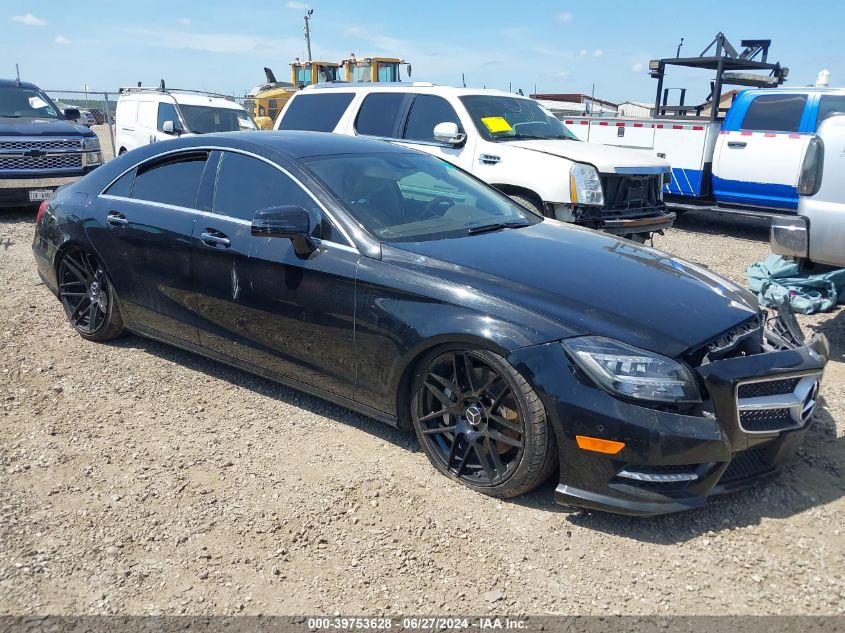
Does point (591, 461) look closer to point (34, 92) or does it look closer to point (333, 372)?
point (333, 372)

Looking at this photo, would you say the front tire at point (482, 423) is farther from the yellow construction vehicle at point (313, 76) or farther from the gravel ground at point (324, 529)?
the yellow construction vehicle at point (313, 76)

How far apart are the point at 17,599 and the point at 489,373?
2.01m

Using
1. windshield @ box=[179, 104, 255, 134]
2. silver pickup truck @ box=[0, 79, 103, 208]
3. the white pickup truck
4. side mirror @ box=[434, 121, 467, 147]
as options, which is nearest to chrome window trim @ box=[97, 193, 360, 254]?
side mirror @ box=[434, 121, 467, 147]

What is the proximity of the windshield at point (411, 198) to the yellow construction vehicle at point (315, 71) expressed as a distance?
1621cm

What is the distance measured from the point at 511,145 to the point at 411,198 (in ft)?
12.1

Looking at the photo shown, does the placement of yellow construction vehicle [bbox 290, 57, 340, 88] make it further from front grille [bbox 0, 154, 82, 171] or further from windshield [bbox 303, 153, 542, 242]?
windshield [bbox 303, 153, 542, 242]

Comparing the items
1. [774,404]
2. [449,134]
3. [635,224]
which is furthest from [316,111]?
[774,404]

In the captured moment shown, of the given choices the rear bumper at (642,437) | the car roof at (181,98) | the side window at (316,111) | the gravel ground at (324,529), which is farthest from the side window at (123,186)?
the car roof at (181,98)

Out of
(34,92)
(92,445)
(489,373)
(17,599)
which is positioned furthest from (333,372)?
(34,92)

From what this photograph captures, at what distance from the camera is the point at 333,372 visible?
145 inches

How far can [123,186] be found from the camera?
4.78 m

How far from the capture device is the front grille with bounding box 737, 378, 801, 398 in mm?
2943

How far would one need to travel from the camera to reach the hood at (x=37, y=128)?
9.82 metres

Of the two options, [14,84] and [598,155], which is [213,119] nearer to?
[14,84]
